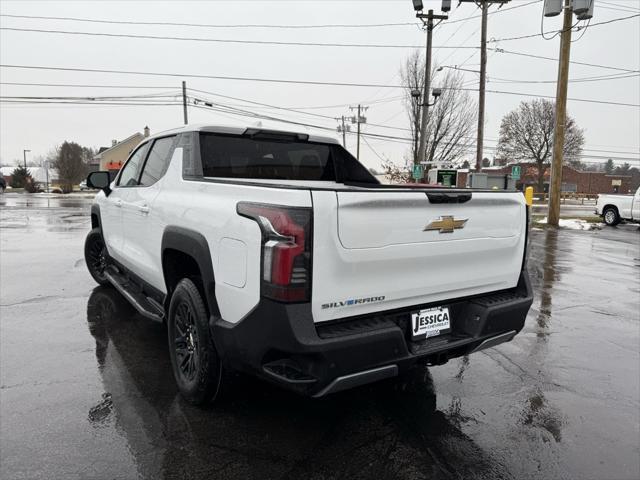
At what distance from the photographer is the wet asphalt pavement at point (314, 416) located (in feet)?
8.36

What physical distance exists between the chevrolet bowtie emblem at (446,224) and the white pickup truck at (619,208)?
18.6 m

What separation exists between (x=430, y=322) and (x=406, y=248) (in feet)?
1.68

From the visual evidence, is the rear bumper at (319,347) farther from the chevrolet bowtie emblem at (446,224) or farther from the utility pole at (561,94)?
the utility pole at (561,94)

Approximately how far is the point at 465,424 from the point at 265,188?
79.4 inches

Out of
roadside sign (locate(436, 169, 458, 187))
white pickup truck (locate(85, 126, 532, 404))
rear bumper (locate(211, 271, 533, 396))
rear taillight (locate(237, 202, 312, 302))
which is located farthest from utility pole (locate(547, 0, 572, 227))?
rear taillight (locate(237, 202, 312, 302))

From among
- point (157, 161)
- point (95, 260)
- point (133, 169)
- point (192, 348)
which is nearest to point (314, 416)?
point (192, 348)

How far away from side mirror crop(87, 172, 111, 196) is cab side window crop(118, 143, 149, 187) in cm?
32

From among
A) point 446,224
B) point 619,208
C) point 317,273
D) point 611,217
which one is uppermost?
point 446,224

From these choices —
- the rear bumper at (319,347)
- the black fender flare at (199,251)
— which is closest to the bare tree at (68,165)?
the black fender flare at (199,251)

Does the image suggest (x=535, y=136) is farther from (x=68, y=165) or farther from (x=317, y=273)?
(x=317, y=273)

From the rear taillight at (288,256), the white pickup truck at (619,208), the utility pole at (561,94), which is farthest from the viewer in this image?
the white pickup truck at (619,208)

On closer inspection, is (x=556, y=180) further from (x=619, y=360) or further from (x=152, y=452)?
(x=152, y=452)

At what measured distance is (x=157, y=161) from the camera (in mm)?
4086

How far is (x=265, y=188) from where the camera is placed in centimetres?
244
